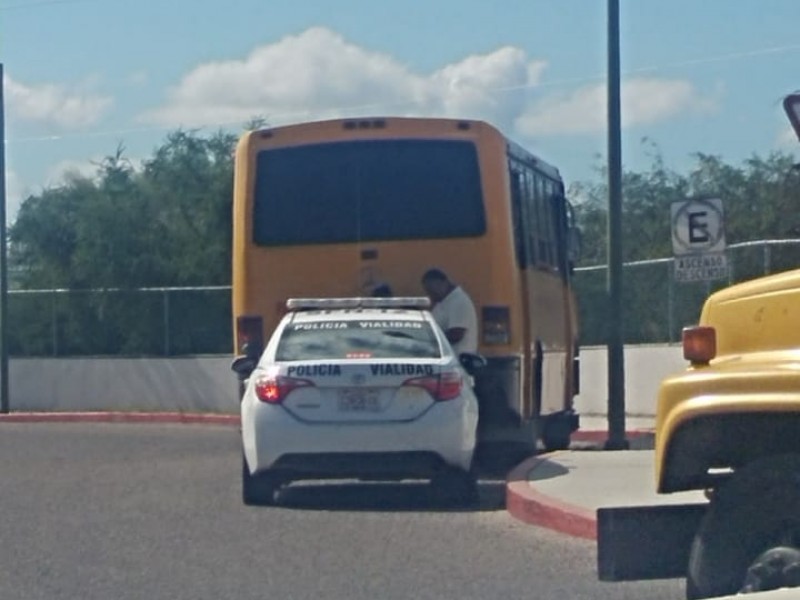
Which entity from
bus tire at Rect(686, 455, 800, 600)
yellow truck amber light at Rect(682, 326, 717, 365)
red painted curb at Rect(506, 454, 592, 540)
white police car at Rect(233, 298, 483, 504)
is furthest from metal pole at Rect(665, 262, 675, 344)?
bus tire at Rect(686, 455, 800, 600)

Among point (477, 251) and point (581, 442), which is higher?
point (477, 251)

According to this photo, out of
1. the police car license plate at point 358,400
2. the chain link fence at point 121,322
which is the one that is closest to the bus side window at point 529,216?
the police car license plate at point 358,400

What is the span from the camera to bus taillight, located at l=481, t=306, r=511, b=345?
1847 centimetres

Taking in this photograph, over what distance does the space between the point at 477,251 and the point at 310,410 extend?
414 cm

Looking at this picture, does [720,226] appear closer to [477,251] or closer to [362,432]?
[477,251]

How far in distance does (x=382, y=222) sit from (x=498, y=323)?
160cm

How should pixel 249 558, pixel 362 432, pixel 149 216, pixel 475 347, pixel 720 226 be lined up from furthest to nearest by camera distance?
1. pixel 149 216
2. pixel 720 226
3. pixel 475 347
4. pixel 362 432
5. pixel 249 558

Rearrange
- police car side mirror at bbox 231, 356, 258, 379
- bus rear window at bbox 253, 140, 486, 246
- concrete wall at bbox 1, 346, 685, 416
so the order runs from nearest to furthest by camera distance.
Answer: police car side mirror at bbox 231, 356, 258, 379, bus rear window at bbox 253, 140, 486, 246, concrete wall at bbox 1, 346, 685, 416

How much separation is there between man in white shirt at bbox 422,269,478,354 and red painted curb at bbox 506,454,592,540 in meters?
2.15

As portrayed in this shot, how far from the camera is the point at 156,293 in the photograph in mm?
36906

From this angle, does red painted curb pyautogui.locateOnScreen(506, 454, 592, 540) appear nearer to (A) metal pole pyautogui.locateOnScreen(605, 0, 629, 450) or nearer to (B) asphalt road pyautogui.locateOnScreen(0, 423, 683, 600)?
(B) asphalt road pyautogui.locateOnScreen(0, 423, 683, 600)

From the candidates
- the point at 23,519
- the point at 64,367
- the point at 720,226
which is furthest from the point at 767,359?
the point at 64,367

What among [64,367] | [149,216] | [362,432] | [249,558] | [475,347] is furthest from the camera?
[149,216]

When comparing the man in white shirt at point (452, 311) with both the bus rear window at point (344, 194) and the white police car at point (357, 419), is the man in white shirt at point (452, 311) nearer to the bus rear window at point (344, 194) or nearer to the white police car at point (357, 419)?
the bus rear window at point (344, 194)
